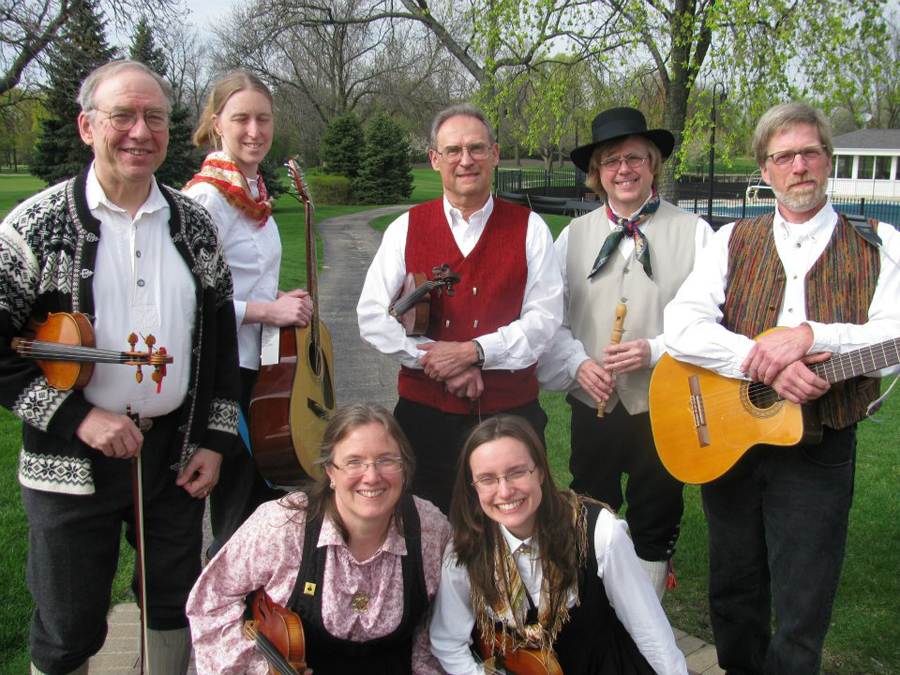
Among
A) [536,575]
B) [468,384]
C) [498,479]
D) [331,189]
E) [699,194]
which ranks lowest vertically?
[536,575]

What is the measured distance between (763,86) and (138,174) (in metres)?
9.72

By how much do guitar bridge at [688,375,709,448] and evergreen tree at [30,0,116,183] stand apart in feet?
29.2

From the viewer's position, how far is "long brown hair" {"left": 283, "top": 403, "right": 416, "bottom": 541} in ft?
8.22

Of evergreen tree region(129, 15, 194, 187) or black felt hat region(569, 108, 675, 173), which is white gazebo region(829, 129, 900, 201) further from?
black felt hat region(569, 108, 675, 173)

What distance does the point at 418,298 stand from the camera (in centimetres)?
292

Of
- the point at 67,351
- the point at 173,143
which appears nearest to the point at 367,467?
the point at 67,351

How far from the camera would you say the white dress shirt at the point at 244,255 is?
117 inches

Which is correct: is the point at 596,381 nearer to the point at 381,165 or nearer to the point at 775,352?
the point at 775,352

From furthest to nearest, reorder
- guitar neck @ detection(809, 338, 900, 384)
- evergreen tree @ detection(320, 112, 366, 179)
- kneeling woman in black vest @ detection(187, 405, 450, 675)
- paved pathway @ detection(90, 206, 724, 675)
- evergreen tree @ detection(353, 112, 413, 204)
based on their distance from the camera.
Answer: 1. evergreen tree @ detection(320, 112, 366, 179)
2. evergreen tree @ detection(353, 112, 413, 204)
3. paved pathway @ detection(90, 206, 724, 675)
4. kneeling woman in black vest @ detection(187, 405, 450, 675)
5. guitar neck @ detection(809, 338, 900, 384)

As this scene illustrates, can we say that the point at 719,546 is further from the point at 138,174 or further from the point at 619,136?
the point at 138,174

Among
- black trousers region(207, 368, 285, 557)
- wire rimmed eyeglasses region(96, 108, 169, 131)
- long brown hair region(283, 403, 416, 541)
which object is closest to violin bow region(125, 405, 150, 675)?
long brown hair region(283, 403, 416, 541)

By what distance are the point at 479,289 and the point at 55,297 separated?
4.77 feet

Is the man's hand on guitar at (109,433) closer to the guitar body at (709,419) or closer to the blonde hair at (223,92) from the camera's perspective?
the blonde hair at (223,92)

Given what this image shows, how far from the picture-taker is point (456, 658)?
2566 millimetres
